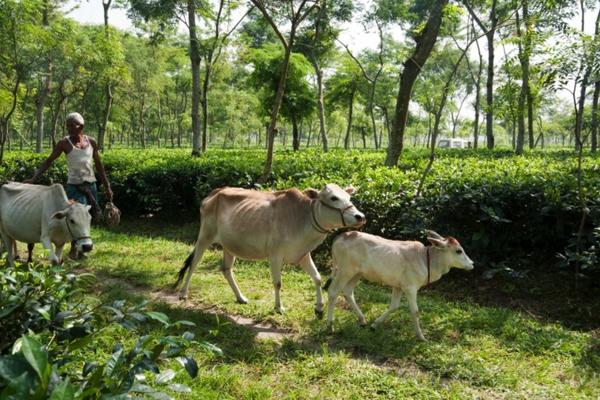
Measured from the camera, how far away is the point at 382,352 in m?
4.52

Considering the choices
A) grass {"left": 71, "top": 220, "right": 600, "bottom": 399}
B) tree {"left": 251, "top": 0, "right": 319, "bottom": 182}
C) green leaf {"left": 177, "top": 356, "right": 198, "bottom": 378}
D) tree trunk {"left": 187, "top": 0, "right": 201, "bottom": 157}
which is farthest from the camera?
tree trunk {"left": 187, "top": 0, "right": 201, "bottom": 157}

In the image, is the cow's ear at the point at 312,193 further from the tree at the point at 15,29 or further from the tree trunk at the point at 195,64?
the tree trunk at the point at 195,64

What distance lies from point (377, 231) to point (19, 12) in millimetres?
8989

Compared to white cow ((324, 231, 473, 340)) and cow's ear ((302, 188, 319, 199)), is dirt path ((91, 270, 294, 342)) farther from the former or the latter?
cow's ear ((302, 188, 319, 199))

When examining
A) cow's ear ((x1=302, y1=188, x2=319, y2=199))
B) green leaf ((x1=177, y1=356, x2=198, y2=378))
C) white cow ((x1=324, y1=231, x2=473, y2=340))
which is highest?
cow's ear ((x1=302, y1=188, x2=319, y2=199))

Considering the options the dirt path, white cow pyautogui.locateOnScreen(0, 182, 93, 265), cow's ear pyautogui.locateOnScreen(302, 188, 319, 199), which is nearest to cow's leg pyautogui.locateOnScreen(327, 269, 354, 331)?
the dirt path

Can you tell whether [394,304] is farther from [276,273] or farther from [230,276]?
[230,276]

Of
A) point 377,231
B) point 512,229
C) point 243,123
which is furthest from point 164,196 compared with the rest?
point 243,123

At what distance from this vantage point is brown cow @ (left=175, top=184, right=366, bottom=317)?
201 inches

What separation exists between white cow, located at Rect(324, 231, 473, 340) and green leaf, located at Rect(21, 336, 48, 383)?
3819 millimetres

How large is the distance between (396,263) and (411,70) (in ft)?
18.5

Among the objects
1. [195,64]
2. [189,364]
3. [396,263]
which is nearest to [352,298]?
[396,263]

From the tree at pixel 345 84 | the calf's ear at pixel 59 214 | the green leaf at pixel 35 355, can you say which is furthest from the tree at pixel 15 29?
the tree at pixel 345 84

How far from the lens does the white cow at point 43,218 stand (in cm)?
543
